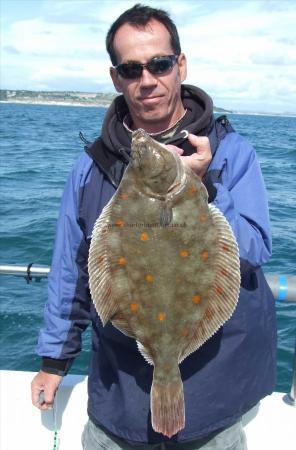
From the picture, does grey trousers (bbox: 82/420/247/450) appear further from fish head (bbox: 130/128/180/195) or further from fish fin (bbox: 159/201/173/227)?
Answer: fish head (bbox: 130/128/180/195)

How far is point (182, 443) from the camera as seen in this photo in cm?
261

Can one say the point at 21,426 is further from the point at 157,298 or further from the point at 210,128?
the point at 210,128

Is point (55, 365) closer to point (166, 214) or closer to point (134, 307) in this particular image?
point (134, 307)

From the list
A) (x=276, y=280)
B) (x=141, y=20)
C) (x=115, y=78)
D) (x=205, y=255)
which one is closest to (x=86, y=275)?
(x=205, y=255)

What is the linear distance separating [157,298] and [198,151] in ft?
2.30

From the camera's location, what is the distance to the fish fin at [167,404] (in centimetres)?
235

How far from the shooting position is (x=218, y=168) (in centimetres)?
256

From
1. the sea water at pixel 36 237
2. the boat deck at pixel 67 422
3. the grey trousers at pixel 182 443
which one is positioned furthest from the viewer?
the sea water at pixel 36 237

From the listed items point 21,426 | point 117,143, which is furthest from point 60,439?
point 117,143

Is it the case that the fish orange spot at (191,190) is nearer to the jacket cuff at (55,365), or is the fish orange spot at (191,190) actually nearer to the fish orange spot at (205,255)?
the fish orange spot at (205,255)

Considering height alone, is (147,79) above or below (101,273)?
above

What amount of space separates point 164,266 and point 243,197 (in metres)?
0.55

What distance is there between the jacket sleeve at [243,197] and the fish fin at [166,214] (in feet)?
0.75

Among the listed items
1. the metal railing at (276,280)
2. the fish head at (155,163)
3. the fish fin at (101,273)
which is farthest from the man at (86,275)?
the metal railing at (276,280)
